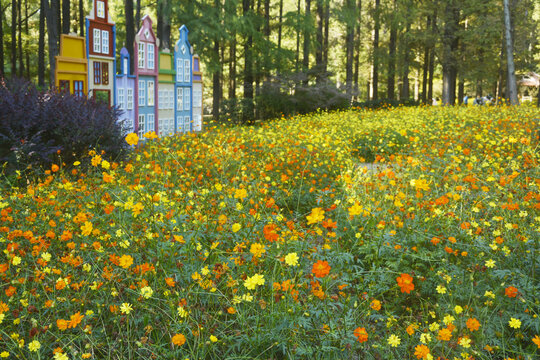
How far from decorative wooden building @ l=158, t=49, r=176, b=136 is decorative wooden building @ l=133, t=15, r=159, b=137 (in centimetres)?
27

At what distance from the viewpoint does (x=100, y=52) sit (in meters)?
10.6

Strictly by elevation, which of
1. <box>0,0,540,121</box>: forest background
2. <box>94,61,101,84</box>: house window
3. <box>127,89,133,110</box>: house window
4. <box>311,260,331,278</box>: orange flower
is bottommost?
<box>311,260,331,278</box>: orange flower

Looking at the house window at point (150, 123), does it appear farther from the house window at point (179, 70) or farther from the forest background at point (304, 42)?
the forest background at point (304, 42)

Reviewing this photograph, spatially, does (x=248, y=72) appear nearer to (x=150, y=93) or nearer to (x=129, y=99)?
(x=150, y=93)

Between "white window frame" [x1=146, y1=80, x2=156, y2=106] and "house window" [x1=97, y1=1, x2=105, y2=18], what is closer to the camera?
"house window" [x1=97, y1=1, x2=105, y2=18]

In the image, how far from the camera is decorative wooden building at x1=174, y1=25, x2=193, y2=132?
13.9m

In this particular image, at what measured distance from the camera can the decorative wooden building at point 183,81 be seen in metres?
13.9

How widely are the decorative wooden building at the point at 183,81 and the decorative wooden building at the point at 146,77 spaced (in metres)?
1.09

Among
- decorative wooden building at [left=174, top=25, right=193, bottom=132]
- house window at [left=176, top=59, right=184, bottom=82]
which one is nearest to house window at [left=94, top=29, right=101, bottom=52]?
decorative wooden building at [left=174, top=25, right=193, bottom=132]

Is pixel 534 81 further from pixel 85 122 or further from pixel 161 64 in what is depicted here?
pixel 85 122

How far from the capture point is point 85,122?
7.34 m

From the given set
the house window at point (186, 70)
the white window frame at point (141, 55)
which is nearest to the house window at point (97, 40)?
the white window frame at point (141, 55)

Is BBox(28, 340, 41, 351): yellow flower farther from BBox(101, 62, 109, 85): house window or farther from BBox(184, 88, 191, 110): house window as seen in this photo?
BBox(184, 88, 191, 110): house window

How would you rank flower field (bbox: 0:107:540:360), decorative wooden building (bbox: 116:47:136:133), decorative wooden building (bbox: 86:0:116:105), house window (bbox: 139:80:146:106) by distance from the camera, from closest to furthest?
flower field (bbox: 0:107:540:360)
decorative wooden building (bbox: 86:0:116:105)
decorative wooden building (bbox: 116:47:136:133)
house window (bbox: 139:80:146:106)
